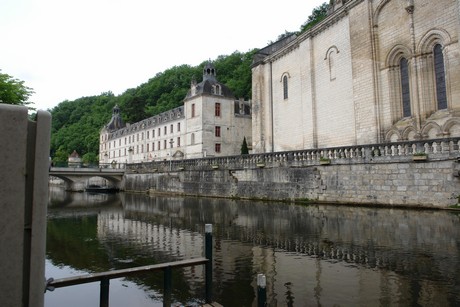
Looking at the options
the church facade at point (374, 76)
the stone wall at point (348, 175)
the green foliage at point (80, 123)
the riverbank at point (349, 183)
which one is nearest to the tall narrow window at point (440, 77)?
the church facade at point (374, 76)

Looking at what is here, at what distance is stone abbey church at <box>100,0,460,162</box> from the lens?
19172 millimetres

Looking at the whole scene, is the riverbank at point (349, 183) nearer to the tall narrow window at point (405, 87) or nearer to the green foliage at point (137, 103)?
the tall narrow window at point (405, 87)

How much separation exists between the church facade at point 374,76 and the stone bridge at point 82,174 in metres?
20.8

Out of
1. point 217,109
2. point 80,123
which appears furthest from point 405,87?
point 80,123

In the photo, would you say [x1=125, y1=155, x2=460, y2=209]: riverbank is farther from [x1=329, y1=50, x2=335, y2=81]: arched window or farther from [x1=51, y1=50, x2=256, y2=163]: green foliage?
[x1=51, y1=50, x2=256, y2=163]: green foliage

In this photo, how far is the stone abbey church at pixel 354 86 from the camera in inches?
755

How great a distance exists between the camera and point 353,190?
56.5 feet

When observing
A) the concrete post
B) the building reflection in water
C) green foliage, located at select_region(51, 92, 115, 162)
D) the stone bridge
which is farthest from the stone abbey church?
green foliage, located at select_region(51, 92, 115, 162)

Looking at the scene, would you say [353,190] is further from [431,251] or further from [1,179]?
[1,179]

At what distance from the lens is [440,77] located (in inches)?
764

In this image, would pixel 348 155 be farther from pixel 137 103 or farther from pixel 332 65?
pixel 137 103

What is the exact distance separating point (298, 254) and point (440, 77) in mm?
17112

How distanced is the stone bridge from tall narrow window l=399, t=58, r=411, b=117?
31430mm

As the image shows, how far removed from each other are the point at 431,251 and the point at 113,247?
8.00 m
